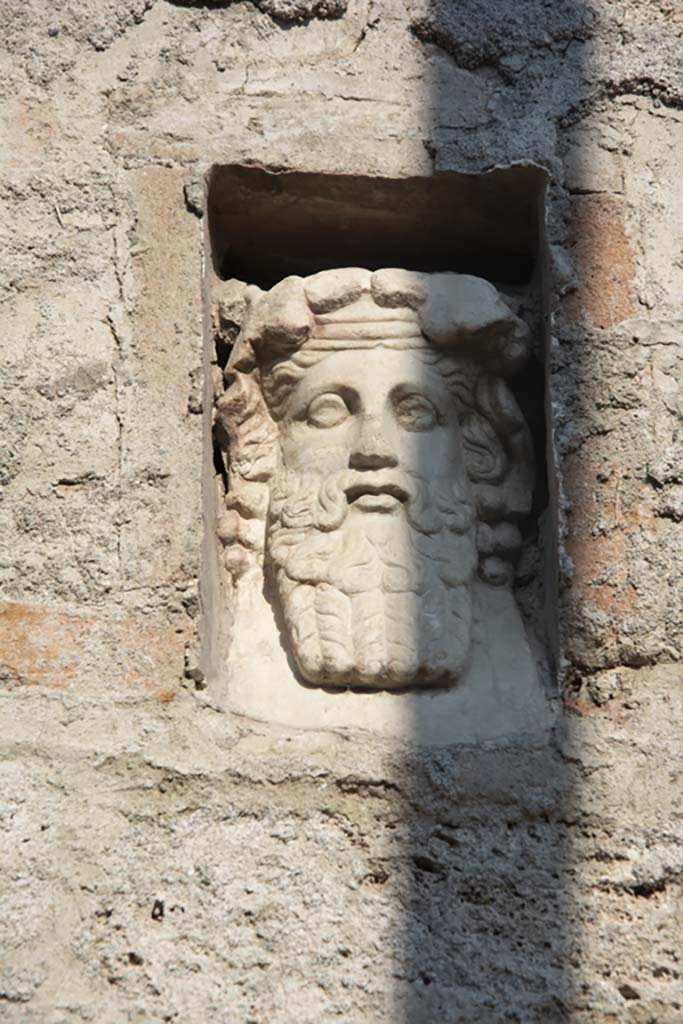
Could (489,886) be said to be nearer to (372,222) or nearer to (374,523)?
(374,523)

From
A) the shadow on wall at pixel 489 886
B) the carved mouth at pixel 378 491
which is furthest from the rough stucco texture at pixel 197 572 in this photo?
the carved mouth at pixel 378 491

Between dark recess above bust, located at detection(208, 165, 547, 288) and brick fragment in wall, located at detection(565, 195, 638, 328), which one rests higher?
dark recess above bust, located at detection(208, 165, 547, 288)

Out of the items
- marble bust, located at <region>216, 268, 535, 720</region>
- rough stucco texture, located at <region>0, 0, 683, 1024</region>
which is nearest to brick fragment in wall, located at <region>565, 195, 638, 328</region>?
rough stucco texture, located at <region>0, 0, 683, 1024</region>

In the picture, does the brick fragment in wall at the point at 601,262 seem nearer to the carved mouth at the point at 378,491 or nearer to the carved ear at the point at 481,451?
the carved ear at the point at 481,451

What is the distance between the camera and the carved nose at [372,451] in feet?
7.93

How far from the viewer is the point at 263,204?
2.58 m

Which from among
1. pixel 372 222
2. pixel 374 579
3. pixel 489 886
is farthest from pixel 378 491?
pixel 489 886

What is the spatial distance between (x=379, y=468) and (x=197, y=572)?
14.3 inches

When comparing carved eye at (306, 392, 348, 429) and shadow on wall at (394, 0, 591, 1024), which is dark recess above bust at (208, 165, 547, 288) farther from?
shadow on wall at (394, 0, 591, 1024)

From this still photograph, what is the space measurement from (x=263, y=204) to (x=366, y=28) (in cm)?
36

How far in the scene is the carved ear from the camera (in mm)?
2543

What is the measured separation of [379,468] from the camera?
2434 mm

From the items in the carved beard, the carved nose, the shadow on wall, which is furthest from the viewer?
the carved nose

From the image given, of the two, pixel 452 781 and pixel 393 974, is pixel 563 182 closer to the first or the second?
pixel 452 781
